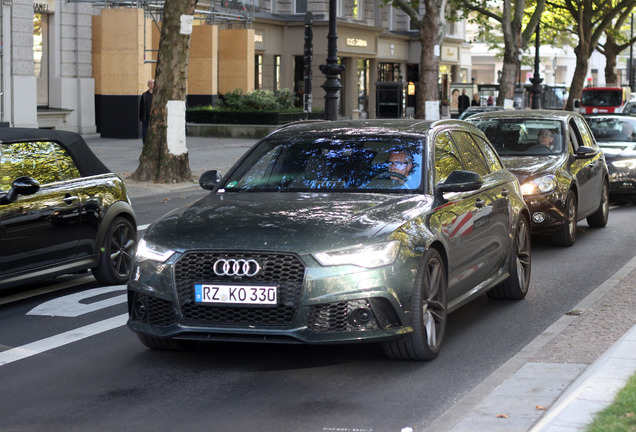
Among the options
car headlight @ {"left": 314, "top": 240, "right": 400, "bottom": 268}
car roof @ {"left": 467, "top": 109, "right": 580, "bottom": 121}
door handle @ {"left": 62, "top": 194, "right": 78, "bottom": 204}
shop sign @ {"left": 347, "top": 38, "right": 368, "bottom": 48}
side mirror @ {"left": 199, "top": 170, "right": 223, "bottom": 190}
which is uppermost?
shop sign @ {"left": 347, "top": 38, "right": 368, "bottom": 48}

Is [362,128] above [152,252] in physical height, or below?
above

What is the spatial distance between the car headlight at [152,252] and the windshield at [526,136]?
7.80 meters

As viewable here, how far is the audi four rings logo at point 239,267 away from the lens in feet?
20.9

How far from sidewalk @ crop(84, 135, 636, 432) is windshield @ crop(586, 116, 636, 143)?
1028 cm

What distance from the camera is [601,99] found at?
185 feet

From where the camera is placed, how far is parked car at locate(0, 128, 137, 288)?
8.69 metres

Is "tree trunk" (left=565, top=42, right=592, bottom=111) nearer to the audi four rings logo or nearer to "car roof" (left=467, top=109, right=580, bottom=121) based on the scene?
"car roof" (left=467, top=109, right=580, bottom=121)

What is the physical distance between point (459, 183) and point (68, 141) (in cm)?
394

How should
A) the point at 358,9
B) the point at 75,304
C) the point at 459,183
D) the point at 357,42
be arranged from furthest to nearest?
1. the point at 358,9
2. the point at 357,42
3. the point at 75,304
4. the point at 459,183

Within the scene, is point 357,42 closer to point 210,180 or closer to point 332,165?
point 210,180

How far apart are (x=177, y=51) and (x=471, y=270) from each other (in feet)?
45.8

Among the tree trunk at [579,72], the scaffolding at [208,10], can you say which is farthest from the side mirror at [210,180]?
the tree trunk at [579,72]

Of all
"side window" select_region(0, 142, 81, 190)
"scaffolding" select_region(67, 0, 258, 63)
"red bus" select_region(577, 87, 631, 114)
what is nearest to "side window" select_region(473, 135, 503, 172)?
"side window" select_region(0, 142, 81, 190)

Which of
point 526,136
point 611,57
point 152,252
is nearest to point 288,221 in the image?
point 152,252
